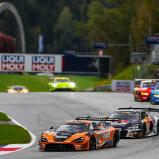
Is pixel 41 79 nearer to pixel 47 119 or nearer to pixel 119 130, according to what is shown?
pixel 47 119

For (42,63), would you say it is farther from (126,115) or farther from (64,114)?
(126,115)

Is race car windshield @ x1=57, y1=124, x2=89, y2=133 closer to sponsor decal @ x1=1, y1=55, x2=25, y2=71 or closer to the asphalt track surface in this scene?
the asphalt track surface

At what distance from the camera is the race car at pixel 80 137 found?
24984 millimetres

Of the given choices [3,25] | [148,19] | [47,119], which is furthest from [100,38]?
[47,119]

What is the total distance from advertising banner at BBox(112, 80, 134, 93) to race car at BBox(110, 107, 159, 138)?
1521 inches

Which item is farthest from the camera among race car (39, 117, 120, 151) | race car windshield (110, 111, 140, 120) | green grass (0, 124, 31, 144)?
race car windshield (110, 111, 140, 120)

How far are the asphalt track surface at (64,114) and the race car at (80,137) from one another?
15.5 inches

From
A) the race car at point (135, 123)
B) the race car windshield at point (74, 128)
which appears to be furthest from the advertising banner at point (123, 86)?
the race car windshield at point (74, 128)

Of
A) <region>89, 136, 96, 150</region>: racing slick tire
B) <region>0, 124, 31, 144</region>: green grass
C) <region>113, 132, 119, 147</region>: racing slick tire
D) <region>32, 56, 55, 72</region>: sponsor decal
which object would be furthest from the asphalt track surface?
<region>32, 56, 55, 72</region>: sponsor decal

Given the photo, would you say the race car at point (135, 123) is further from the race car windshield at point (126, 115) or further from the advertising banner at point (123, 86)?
the advertising banner at point (123, 86)

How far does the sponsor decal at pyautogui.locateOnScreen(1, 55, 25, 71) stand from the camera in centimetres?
9075

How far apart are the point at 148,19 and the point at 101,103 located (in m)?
45.7

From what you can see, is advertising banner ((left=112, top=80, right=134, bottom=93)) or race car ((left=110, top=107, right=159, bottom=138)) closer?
race car ((left=110, top=107, right=159, bottom=138))

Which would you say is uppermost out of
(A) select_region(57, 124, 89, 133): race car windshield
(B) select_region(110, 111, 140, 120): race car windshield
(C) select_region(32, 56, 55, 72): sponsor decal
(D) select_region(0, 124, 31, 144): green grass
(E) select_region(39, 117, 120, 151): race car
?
(C) select_region(32, 56, 55, 72): sponsor decal
